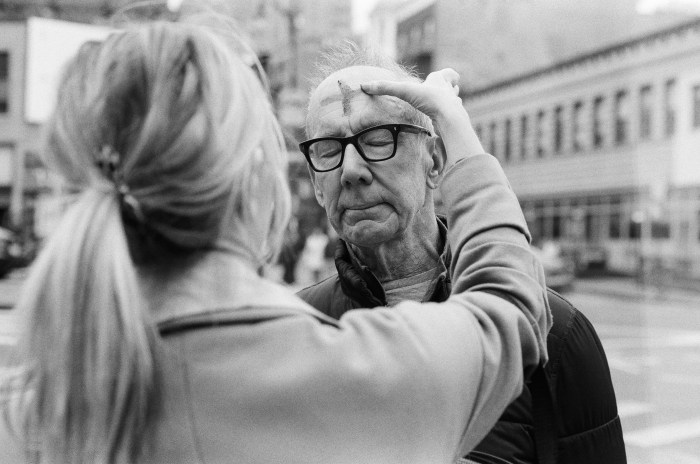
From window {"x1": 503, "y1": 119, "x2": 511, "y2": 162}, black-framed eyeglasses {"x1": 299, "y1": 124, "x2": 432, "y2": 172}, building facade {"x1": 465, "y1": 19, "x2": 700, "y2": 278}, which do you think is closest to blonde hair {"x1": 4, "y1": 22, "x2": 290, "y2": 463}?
black-framed eyeglasses {"x1": 299, "y1": 124, "x2": 432, "y2": 172}

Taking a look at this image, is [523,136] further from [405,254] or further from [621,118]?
[405,254]

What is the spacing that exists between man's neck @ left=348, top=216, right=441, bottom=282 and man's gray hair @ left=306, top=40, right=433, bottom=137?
0.28 m

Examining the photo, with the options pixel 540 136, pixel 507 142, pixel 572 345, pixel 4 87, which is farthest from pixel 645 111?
pixel 572 345

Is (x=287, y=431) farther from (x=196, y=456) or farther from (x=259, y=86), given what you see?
(x=259, y=86)

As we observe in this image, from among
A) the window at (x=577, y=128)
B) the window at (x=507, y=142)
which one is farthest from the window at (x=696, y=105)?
the window at (x=507, y=142)

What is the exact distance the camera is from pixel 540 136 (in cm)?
3347

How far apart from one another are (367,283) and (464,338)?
0.98 m

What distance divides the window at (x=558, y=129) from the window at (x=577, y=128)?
0.69 meters

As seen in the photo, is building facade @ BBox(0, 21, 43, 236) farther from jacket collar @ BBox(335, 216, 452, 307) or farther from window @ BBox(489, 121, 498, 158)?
jacket collar @ BBox(335, 216, 452, 307)

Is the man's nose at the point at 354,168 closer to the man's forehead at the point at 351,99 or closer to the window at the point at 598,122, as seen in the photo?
the man's forehead at the point at 351,99

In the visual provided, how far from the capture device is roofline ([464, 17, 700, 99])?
2684 cm

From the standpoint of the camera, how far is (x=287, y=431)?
0.97 m

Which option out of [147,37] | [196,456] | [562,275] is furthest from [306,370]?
[562,275]

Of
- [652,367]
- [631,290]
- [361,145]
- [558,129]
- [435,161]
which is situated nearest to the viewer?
[361,145]
